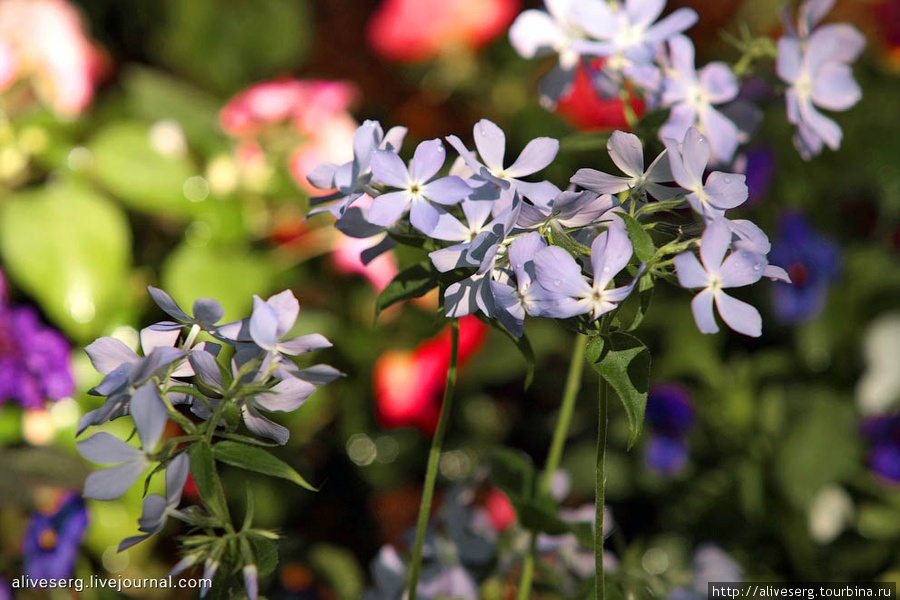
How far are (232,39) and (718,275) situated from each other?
934mm

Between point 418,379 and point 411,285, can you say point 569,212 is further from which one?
point 418,379

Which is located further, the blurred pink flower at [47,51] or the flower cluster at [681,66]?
the blurred pink flower at [47,51]

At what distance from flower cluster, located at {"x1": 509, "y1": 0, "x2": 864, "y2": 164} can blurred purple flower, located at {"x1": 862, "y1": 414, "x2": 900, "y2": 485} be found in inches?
16.5

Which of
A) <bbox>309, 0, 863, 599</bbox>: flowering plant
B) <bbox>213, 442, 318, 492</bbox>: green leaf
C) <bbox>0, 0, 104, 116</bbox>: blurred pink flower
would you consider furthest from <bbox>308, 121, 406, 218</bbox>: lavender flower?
<bbox>0, 0, 104, 116</bbox>: blurred pink flower

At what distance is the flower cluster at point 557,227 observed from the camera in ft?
0.93

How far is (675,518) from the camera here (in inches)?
31.1

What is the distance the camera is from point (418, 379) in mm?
816

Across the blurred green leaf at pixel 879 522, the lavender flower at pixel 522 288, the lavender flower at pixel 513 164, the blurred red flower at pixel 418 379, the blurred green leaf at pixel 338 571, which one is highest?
the lavender flower at pixel 513 164

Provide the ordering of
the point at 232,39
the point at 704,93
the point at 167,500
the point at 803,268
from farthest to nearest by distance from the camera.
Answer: the point at 232,39
the point at 803,268
the point at 704,93
the point at 167,500

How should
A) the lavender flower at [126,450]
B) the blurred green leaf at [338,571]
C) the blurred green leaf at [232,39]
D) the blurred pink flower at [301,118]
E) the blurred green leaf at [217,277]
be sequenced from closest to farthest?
the lavender flower at [126,450] → the blurred green leaf at [338,571] → the blurred green leaf at [217,277] → the blurred pink flower at [301,118] → the blurred green leaf at [232,39]

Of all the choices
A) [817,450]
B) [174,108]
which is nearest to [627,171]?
[817,450]

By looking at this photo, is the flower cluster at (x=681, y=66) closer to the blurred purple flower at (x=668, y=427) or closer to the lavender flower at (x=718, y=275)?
the lavender flower at (x=718, y=275)

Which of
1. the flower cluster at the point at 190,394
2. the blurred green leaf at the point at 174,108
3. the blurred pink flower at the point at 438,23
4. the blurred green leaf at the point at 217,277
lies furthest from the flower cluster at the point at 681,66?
the blurred pink flower at the point at 438,23

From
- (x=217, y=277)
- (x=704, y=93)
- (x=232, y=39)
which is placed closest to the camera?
(x=704, y=93)
